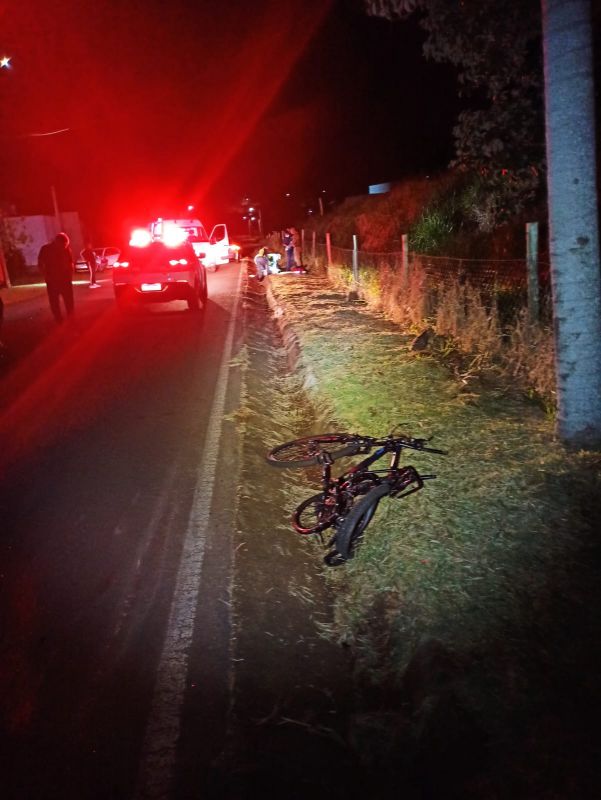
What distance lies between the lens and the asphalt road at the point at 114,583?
2.95 metres

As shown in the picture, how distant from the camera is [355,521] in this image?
4.29 metres

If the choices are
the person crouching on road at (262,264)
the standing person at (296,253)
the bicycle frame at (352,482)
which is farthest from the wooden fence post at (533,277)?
the standing person at (296,253)

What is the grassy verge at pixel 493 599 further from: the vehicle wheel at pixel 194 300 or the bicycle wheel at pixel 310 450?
the vehicle wheel at pixel 194 300

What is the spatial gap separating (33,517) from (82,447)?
159 cm

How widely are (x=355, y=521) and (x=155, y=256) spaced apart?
1241 cm

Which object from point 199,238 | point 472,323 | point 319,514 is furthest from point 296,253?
point 319,514

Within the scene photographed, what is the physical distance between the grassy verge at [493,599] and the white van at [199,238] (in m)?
21.3

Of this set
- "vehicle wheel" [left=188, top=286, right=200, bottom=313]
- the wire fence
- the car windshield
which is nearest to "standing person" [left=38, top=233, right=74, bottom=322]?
the car windshield

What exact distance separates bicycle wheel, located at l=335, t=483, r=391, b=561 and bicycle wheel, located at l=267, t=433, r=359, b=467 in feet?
2.03

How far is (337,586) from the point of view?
4.30 metres

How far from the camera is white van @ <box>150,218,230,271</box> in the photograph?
26375mm

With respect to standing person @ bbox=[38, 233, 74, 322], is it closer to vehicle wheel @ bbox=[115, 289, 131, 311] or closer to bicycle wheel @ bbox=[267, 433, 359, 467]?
vehicle wheel @ bbox=[115, 289, 131, 311]

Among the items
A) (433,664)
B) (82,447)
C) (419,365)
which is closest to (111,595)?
(433,664)

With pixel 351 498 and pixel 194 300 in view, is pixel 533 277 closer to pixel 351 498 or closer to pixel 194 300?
pixel 351 498
